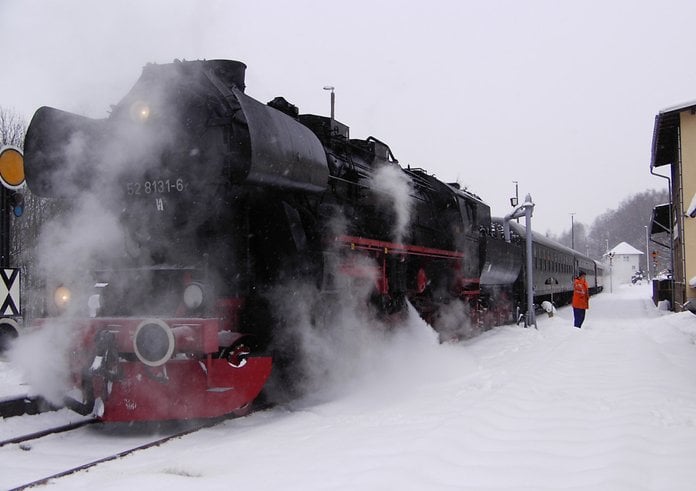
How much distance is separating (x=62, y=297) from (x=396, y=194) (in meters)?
4.70

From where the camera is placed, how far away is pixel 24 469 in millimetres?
4121

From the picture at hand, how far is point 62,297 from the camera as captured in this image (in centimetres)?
558

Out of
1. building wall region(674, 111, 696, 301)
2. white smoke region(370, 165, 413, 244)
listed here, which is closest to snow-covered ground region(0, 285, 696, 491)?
white smoke region(370, 165, 413, 244)

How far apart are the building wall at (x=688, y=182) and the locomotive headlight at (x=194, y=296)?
14.5 meters

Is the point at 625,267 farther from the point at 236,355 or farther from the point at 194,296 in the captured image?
the point at 194,296

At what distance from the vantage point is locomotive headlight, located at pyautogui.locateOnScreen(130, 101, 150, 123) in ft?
17.5

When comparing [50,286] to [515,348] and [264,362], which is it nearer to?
[264,362]

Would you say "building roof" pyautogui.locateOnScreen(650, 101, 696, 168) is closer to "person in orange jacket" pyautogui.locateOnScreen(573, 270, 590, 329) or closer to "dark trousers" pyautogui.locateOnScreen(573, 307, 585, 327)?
"person in orange jacket" pyautogui.locateOnScreen(573, 270, 590, 329)

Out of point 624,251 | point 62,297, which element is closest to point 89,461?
point 62,297

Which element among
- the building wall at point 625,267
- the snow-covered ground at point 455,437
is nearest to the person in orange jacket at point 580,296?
the snow-covered ground at point 455,437

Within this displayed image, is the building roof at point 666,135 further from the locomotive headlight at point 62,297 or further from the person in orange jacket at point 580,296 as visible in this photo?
the locomotive headlight at point 62,297

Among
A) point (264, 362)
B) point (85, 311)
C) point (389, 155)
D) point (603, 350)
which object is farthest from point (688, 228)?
point (85, 311)

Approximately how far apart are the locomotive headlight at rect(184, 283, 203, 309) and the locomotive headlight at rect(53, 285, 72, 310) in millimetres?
1322

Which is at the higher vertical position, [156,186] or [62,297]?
[156,186]
